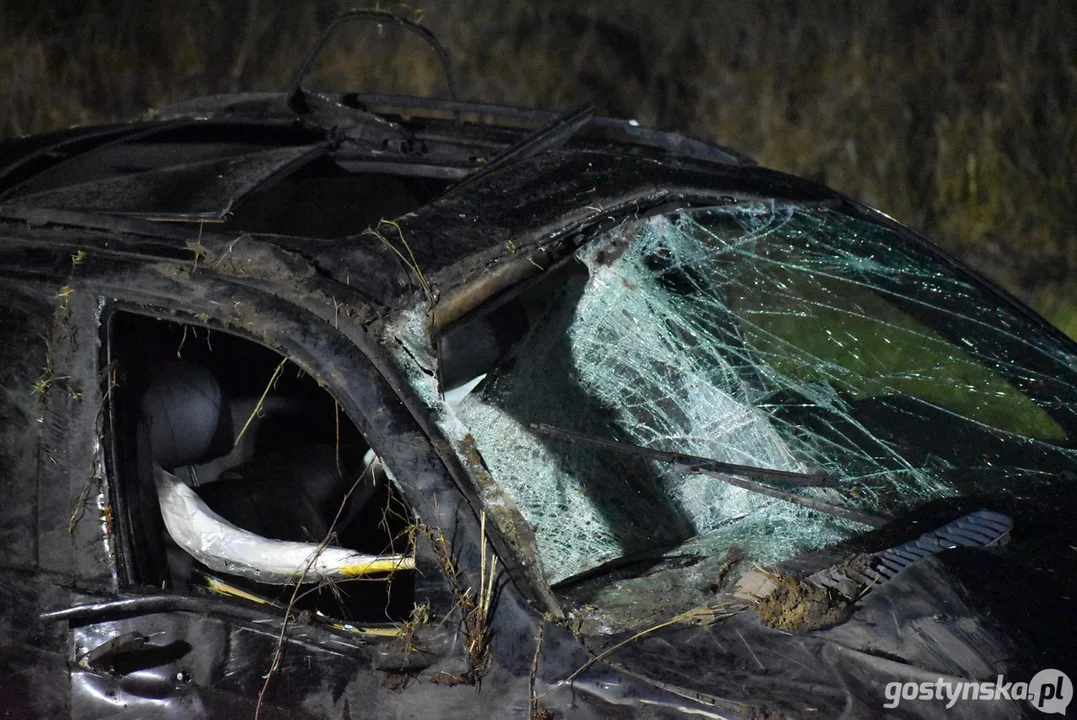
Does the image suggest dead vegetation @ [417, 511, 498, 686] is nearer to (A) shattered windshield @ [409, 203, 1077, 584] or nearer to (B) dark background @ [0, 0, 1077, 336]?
(A) shattered windshield @ [409, 203, 1077, 584]

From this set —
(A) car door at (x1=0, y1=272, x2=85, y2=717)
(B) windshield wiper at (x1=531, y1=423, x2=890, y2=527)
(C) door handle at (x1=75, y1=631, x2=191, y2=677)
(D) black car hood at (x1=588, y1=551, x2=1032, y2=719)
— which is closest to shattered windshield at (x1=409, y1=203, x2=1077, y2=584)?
(B) windshield wiper at (x1=531, y1=423, x2=890, y2=527)

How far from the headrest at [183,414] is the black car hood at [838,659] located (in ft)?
4.32

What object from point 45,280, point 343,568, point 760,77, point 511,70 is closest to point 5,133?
point 511,70

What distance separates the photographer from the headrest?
2658 mm

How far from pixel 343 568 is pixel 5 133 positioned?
6.96 meters

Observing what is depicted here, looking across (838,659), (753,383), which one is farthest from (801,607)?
(753,383)

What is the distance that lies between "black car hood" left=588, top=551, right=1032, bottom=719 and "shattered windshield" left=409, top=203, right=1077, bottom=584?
55cm

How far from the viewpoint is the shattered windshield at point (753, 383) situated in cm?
267

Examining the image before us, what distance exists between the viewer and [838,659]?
6.24 ft

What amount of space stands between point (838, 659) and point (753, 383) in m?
1.21

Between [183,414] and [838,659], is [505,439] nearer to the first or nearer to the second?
[183,414]

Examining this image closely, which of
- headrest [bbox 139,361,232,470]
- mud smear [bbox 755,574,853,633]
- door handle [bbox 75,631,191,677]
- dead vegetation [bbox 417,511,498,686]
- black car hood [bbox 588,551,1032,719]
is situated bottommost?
black car hood [bbox 588,551,1032,719]

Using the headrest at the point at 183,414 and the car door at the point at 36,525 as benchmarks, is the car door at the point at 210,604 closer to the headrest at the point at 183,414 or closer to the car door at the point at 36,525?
the car door at the point at 36,525

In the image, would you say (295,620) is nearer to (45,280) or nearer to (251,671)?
(251,671)
